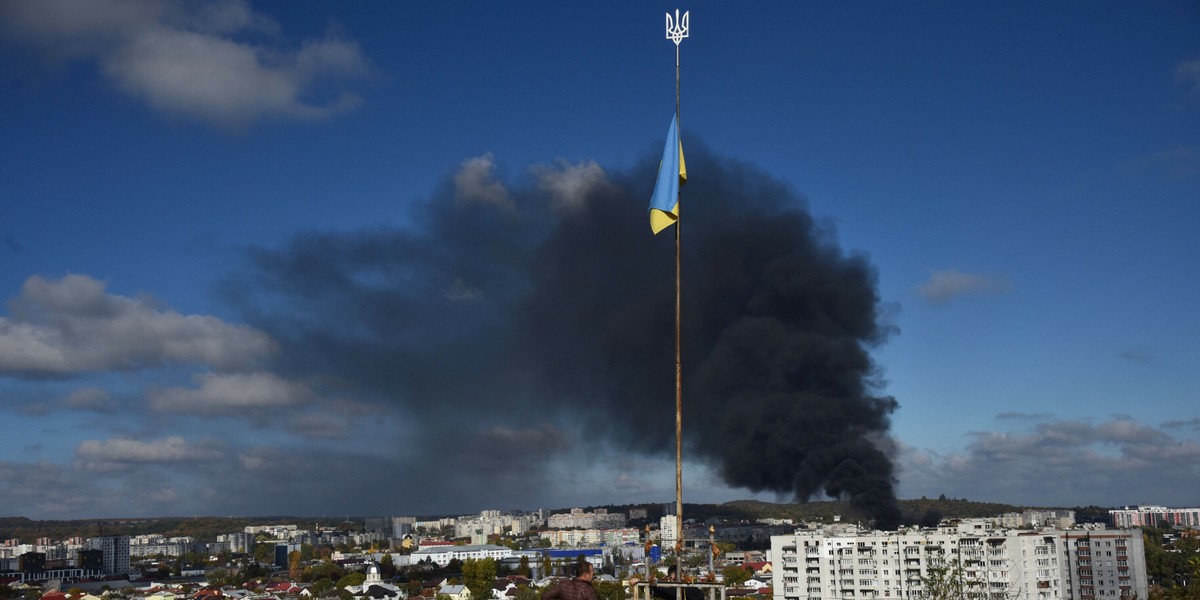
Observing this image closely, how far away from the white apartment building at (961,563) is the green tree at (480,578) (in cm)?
2010

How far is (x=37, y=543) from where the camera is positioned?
506ft

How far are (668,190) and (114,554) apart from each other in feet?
422

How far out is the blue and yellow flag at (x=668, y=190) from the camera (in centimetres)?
912

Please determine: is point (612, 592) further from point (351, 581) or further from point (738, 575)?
point (351, 581)

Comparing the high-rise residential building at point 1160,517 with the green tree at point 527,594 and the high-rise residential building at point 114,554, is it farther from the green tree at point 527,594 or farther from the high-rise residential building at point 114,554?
the high-rise residential building at point 114,554

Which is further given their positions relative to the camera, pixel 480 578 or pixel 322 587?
pixel 322 587

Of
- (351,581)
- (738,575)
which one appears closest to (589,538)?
(351,581)

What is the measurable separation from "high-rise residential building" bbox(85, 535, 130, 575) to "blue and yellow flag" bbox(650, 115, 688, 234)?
12376 cm

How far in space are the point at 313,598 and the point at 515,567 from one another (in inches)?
1212

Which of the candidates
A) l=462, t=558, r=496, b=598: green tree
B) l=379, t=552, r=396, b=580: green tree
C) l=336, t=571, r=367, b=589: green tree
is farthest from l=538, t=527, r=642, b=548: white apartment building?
l=462, t=558, r=496, b=598: green tree

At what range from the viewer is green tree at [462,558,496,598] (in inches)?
2475

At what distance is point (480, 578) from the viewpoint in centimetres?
6481

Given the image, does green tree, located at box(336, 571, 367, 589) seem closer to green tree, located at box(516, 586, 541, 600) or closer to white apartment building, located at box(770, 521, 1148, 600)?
green tree, located at box(516, 586, 541, 600)

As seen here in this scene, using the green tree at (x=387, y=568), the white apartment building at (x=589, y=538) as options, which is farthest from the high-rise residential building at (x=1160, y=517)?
the green tree at (x=387, y=568)
